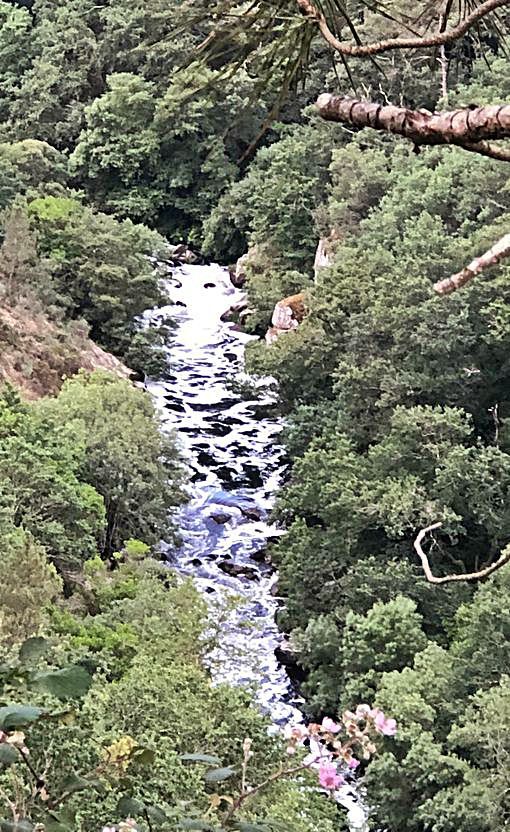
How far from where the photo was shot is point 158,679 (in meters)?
7.70

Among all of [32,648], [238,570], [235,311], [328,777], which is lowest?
[238,570]

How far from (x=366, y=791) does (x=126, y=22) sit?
26.5 meters

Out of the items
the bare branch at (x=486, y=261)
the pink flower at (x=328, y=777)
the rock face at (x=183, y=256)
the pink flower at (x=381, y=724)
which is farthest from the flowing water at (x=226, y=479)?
the bare branch at (x=486, y=261)

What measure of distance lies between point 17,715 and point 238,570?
12397 millimetres

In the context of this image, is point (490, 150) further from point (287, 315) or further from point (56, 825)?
point (287, 315)

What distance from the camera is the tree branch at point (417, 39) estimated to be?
1467mm

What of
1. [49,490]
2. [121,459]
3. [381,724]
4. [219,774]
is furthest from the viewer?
[121,459]

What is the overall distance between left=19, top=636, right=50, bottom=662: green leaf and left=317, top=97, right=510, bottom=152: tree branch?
3.45ft

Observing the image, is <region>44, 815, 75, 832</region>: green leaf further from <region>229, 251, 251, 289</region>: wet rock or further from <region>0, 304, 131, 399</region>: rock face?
<region>229, 251, 251, 289</region>: wet rock

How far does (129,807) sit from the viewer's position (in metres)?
1.45

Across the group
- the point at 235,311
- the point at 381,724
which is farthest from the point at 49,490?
the point at 235,311

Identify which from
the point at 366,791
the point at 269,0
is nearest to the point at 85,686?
the point at 269,0

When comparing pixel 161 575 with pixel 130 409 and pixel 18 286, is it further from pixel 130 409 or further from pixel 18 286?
pixel 18 286

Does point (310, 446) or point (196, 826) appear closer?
point (196, 826)
